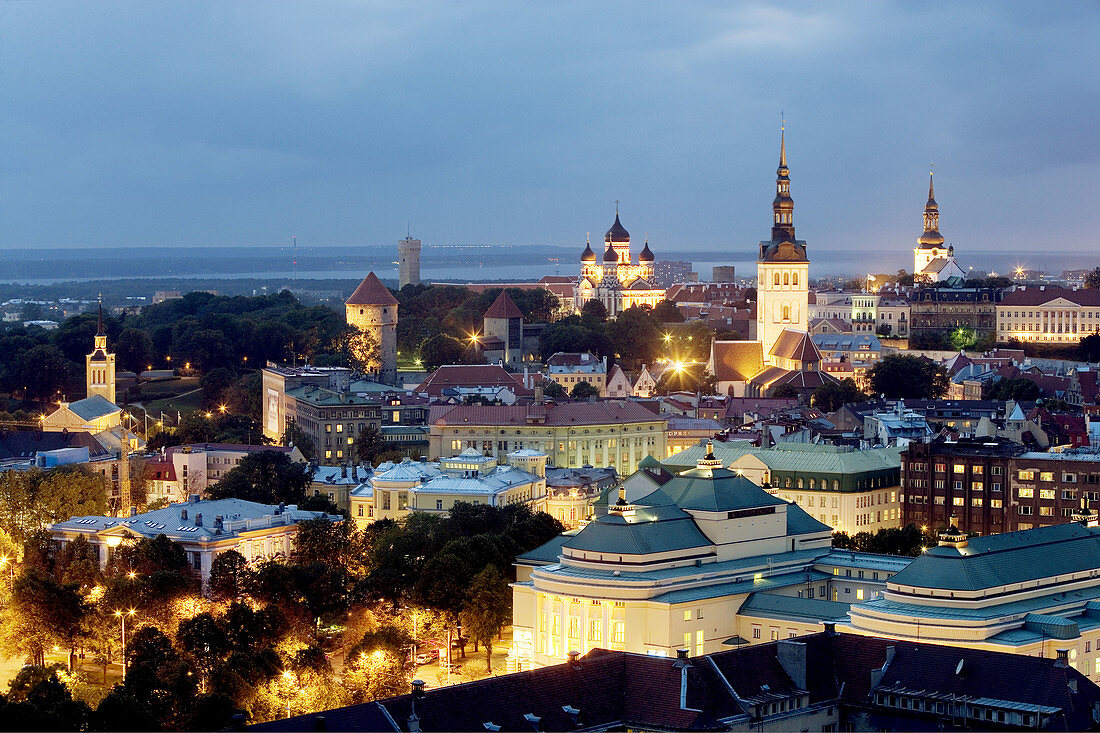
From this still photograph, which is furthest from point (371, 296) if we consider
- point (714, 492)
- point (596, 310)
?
point (714, 492)

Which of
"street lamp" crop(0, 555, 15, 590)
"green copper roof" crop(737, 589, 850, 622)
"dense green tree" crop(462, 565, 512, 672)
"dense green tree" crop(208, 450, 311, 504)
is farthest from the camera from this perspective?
"dense green tree" crop(208, 450, 311, 504)

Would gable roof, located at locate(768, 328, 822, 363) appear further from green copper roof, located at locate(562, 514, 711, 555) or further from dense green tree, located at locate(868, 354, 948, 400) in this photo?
green copper roof, located at locate(562, 514, 711, 555)

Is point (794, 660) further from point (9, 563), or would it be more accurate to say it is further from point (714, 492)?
point (9, 563)

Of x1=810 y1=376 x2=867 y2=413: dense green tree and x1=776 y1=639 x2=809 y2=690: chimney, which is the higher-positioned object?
x1=776 y1=639 x2=809 y2=690: chimney

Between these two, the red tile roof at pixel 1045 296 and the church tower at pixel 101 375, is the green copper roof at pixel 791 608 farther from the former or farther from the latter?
the red tile roof at pixel 1045 296

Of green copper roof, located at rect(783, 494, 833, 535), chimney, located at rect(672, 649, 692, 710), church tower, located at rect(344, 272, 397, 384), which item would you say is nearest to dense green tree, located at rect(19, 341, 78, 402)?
church tower, located at rect(344, 272, 397, 384)

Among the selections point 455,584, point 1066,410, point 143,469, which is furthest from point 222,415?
point 455,584
